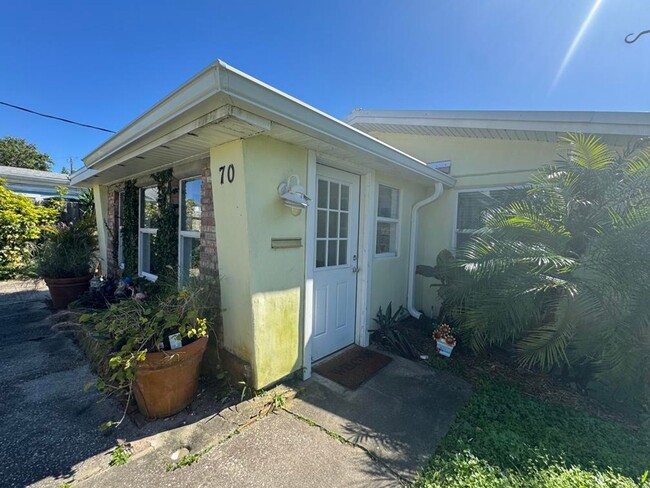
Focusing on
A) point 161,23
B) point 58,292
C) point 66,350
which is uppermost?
point 161,23

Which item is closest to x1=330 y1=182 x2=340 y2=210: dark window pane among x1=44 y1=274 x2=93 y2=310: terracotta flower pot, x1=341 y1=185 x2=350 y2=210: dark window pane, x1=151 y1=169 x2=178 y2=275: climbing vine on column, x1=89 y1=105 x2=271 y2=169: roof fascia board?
x1=341 y1=185 x2=350 y2=210: dark window pane

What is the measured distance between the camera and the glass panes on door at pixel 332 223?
148 inches

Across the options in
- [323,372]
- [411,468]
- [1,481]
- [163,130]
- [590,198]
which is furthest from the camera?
[323,372]

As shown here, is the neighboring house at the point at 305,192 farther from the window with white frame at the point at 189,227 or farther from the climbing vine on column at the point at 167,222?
the climbing vine on column at the point at 167,222

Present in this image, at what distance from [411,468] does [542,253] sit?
251 cm

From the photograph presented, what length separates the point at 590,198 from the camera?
3291 mm

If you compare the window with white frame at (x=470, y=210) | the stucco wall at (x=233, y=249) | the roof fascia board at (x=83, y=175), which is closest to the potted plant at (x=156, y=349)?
the stucco wall at (x=233, y=249)

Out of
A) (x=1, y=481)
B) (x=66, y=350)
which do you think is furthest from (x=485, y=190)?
(x=66, y=350)

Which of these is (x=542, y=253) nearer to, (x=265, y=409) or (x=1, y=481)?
(x=265, y=409)

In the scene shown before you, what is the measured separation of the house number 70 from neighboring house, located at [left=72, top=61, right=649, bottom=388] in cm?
1

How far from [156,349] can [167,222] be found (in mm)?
2323

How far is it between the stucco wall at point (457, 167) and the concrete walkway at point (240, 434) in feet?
8.73

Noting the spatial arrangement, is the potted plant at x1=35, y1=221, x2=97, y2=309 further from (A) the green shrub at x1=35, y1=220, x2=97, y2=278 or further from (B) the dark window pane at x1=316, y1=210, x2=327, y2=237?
(B) the dark window pane at x1=316, y1=210, x2=327, y2=237

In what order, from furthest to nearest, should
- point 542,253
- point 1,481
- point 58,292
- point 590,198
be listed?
point 58,292 < point 590,198 < point 542,253 < point 1,481
